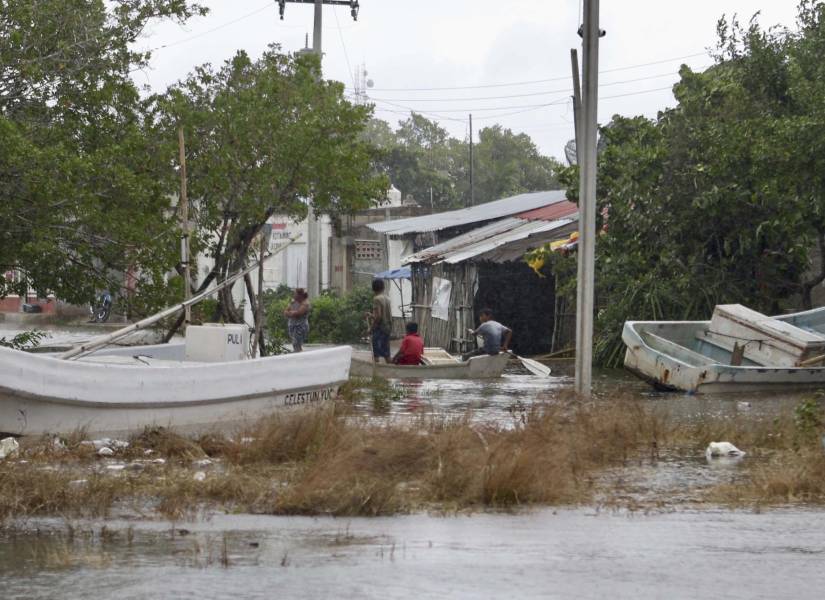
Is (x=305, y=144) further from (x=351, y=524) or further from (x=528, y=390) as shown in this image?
(x=351, y=524)

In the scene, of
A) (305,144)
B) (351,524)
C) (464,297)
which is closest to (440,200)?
(464,297)

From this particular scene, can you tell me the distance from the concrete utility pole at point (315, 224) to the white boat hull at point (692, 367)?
419 inches

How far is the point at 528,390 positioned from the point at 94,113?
7.83 meters

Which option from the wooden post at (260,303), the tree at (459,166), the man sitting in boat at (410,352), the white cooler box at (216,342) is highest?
the tree at (459,166)

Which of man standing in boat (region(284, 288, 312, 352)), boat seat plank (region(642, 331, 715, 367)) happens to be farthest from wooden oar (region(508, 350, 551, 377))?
man standing in boat (region(284, 288, 312, 352))

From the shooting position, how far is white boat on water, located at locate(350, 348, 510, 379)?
2080 cm

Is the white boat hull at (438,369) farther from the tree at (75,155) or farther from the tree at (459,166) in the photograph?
the tree at (459,166)

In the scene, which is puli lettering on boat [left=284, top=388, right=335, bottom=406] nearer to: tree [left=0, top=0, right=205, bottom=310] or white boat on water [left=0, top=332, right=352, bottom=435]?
white boat on water [left=0, top=332, right=352, bottom=435]

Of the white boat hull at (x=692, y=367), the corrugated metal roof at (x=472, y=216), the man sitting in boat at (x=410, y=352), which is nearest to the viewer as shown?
the white boat hull at (x=692, y=367)

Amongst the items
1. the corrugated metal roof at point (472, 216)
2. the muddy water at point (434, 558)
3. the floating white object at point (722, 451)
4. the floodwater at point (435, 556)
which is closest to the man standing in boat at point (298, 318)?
the corrugated metal roof at point (472, 216)

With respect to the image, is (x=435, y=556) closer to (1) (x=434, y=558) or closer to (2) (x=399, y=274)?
(1) (x=434, y=558)

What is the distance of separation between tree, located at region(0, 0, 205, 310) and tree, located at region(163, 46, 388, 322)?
2848mm

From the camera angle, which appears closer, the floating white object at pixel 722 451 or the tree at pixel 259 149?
the floating white object at pixel 722 451

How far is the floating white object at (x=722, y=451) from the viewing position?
1206cm
